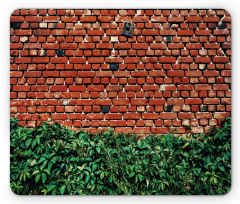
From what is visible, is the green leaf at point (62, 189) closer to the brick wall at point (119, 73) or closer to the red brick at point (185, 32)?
the brick wall at point (119, 73)

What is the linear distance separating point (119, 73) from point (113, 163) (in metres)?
0.86

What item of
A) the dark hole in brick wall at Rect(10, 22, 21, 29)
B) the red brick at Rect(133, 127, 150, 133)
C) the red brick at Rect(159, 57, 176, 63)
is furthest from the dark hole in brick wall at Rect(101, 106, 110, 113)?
the dark hole in brick wall at Rect(10, 22, 21, 29)

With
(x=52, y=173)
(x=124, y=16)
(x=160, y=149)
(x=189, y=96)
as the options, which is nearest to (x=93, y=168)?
(x=52, y=173)

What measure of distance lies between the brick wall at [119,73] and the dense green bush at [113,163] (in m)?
0.13

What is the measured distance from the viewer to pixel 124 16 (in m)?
1.69

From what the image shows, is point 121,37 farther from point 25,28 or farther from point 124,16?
point 25,28

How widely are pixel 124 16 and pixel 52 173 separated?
1.64 meters

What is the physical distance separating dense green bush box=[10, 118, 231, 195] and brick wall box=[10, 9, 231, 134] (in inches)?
5.2

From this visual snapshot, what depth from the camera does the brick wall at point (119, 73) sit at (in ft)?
5.60

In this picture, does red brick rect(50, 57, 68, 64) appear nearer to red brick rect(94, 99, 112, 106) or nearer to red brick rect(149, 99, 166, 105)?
red brick rect(94, 99, 112, 106)

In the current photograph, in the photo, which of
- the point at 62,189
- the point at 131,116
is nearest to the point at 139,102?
the point at 131,116

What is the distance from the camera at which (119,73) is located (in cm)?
172

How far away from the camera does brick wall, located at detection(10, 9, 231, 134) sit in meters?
1.71

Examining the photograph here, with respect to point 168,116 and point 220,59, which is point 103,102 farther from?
point 220,59
